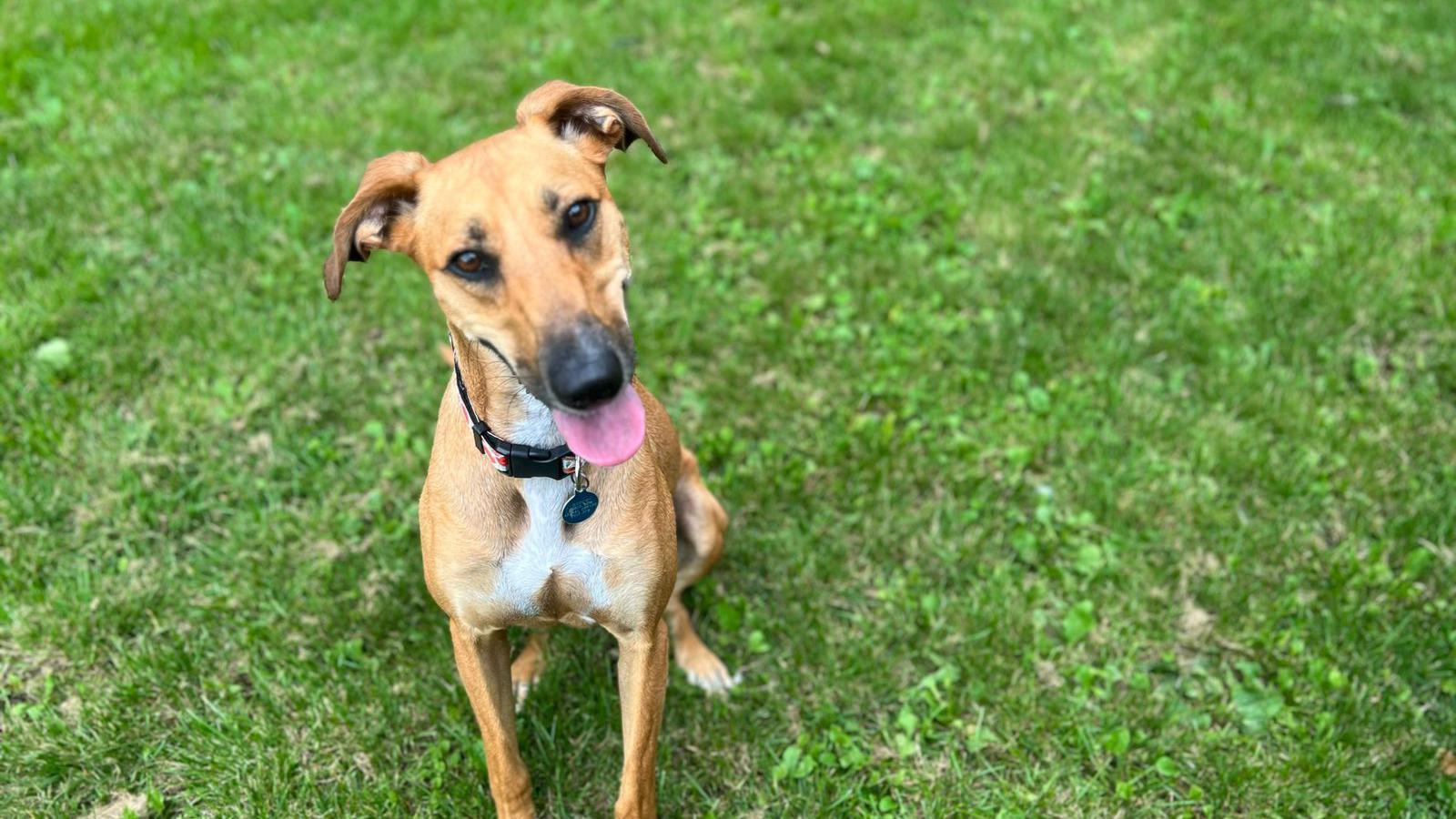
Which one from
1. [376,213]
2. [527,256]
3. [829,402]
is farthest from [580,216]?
[829,402]

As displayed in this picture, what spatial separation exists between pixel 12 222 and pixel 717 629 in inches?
186

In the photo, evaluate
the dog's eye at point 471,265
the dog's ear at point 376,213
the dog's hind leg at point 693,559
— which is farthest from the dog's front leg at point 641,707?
the dog's ear at point 376,213

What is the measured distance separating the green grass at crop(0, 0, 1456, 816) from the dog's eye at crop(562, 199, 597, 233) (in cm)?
202

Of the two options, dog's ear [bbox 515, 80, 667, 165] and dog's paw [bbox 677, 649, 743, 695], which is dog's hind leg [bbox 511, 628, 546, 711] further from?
dog's ear [bbox 515, 80, 667, 165]

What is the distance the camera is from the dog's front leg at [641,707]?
3.27 metres

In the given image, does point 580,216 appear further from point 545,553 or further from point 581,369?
point 545,553

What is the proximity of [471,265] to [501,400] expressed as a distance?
428 millimetres

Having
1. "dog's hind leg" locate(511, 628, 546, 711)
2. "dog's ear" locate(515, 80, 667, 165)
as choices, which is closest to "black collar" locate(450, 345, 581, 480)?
"dog's ear" locate(515, 80, 667, 165)

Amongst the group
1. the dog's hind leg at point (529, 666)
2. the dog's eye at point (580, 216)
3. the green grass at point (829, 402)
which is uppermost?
the dog's eye at point (580, 216)

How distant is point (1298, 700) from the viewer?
401 centimetres

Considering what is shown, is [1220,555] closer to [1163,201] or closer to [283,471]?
[1163,201]

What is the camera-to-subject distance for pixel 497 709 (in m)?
3.36

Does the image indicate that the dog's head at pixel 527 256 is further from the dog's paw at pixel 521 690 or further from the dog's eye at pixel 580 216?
the dog's paw at pixel 521 690

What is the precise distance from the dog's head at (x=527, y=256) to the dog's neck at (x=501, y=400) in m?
0.13
